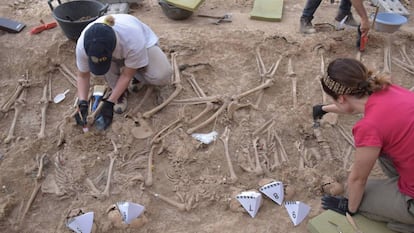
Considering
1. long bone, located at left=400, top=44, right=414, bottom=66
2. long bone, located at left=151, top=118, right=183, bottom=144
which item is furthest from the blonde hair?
long bone, located at left=400, top=44, right=414, bottom=66

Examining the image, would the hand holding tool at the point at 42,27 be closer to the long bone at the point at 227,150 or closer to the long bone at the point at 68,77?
the long bone at the point at 68,77

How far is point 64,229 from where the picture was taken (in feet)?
9.74

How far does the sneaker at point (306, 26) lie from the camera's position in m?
5.04

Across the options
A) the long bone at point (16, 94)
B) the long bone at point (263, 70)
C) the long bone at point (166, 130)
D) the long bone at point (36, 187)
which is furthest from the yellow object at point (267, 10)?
the long bone at point (36, 187)

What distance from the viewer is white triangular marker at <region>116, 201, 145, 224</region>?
2.91 meters

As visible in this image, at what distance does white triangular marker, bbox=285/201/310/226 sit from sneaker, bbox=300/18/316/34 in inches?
107

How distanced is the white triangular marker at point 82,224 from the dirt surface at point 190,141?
9 centimetres

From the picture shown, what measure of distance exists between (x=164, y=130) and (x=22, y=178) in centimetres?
125

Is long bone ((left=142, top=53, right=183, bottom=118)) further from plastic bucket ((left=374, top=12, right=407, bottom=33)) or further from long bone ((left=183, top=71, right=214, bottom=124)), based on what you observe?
plastic bucket ((left=374, top=12, right=407, bottom=33))

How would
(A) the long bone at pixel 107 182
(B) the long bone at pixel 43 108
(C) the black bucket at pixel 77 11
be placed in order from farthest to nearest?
(C) the black bucket at pixel 77 11 → (B) the long bone at pixel 43 108 → (A) the long bone at pixel 107 182

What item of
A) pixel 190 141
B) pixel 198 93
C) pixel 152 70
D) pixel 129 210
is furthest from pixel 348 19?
pixel 129 210

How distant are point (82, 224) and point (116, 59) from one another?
152 centimetres

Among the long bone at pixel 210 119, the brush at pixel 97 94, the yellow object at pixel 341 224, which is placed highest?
the brush at pixel 97 94

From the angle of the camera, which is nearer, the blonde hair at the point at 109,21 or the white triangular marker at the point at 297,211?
the white triangular marker at the point at 297,211
